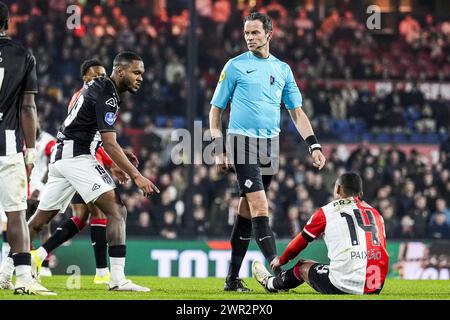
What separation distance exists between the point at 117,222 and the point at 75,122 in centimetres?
89

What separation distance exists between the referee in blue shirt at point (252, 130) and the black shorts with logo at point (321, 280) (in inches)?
17.0

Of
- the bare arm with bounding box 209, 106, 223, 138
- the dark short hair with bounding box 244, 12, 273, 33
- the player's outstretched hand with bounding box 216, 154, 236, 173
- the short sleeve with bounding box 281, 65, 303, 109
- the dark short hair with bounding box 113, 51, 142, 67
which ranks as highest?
the dark short hair with bounding box 244, 12, 273, 33

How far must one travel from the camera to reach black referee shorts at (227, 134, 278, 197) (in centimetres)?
795

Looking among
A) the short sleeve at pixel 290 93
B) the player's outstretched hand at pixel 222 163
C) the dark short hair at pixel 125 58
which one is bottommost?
the player's outstretched hand at pixel 222 163

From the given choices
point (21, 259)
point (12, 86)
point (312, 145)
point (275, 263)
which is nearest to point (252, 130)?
point (312, 145)

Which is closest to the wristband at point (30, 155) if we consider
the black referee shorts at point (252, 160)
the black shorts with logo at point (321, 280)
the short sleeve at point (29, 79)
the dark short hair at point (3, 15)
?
the short sleeve at point (29, 79)

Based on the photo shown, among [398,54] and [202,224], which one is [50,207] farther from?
[398,54]

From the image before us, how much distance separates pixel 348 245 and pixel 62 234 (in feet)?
10.3

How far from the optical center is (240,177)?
799 cm

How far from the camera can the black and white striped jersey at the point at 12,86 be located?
696 cm

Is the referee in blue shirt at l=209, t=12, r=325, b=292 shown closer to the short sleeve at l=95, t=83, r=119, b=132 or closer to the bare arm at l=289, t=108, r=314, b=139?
the bare arm at l=289, t=108, r=314, b=139

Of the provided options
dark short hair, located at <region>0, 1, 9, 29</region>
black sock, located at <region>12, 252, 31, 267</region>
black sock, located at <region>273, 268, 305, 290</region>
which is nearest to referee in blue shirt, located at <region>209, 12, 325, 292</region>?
black sock, located at <region>273, 268, 305, 290</region>

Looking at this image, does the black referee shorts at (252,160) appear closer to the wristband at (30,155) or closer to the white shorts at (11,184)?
the wristband at (30,155)
